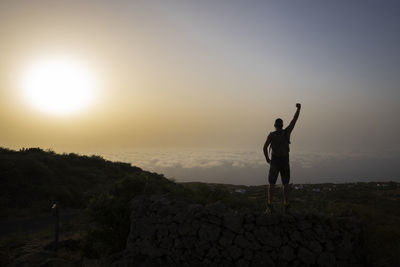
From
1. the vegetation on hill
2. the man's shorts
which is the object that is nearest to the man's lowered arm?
the man's shorts

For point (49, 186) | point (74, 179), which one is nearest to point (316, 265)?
point (49, 186)

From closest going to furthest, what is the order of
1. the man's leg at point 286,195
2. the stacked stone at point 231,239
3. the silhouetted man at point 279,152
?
the stacked stone at point 231,239, the man's leg at point 286,195, the silhouetted man at point 279,152

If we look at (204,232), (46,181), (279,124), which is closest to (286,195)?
(279,124)

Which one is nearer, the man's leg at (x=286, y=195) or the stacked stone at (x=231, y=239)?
the stacked stone at (x=231, y=239)

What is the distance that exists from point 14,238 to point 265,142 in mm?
11269

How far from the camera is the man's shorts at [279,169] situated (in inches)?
328

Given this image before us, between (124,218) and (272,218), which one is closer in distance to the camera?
(272,218)

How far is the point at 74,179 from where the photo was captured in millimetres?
28781

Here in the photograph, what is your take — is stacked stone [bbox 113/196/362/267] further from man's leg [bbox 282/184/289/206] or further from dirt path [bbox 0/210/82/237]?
dirt path [bbox 0/210/82/237]

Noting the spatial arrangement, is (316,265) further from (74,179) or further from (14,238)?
(74,179)

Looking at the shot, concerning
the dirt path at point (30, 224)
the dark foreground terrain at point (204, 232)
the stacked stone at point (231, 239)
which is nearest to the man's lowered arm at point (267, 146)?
the dark foreground terrain at point (204, 232)

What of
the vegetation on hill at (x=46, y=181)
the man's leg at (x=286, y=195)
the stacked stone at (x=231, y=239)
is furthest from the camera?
the vegetation on hill at (x=46, y=181)

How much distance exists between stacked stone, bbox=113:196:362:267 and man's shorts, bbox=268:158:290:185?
128 cm

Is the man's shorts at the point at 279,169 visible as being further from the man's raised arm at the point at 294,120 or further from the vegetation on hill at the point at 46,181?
the vegetation on hill at the point at 46,181
